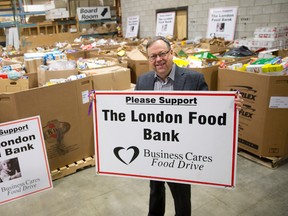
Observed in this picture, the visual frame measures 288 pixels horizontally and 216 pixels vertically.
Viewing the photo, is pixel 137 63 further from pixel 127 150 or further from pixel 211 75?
pixel 127 150

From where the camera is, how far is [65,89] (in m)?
2.73

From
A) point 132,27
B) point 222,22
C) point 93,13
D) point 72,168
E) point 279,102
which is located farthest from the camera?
point 93,13

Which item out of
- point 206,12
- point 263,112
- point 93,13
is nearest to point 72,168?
point 263,112

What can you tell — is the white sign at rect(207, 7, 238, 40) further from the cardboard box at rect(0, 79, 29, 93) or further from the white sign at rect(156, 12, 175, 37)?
the cardboard box at rect(0, 79, 29, 93)

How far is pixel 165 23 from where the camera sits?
25.0 ft

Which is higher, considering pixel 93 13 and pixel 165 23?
pixel 93 13

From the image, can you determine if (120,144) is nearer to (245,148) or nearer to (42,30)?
(245,148)

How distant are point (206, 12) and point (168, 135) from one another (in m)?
5.48

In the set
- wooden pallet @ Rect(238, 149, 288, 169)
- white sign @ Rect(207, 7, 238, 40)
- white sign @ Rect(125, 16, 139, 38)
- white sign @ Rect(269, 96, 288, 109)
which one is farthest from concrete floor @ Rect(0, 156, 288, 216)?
white sign @ Rect(125, 16, 139, 38)

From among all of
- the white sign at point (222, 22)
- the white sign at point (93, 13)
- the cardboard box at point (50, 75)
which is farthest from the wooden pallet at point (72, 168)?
the white sign at point (93, 13)

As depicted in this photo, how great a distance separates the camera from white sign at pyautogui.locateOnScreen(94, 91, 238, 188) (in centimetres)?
151

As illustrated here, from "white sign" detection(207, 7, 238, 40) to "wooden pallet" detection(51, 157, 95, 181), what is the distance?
4334 mm

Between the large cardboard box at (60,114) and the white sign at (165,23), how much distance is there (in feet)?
16.8

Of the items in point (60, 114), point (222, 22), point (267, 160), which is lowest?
point (267, 160)
